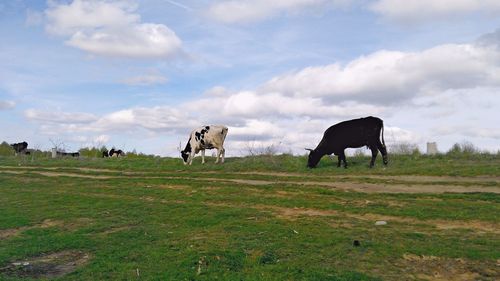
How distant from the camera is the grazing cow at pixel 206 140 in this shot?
2758cm

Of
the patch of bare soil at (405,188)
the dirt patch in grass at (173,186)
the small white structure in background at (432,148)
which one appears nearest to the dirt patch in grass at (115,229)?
the dirt patch in grass at (173,186)

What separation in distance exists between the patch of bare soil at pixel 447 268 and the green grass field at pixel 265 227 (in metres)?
0.01

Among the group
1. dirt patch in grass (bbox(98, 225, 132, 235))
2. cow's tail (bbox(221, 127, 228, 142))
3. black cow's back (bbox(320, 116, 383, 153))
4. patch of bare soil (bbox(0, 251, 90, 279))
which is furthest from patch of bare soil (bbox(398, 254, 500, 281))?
cow's tail (bbox(221, 127, 228, 142))

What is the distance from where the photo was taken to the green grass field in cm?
771

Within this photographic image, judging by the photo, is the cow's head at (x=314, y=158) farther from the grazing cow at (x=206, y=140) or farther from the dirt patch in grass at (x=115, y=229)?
the dirt patch in grass at (x=115, y=229)

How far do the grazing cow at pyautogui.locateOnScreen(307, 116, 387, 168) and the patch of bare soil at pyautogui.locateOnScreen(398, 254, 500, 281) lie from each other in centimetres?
1328

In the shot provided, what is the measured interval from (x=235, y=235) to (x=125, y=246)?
2.08 meters

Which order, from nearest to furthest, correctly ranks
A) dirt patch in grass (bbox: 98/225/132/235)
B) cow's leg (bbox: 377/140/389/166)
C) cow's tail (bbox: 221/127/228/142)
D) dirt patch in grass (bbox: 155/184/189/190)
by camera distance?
1. dirt patch in grass (bbox: 98/225/132/235)
2. dirt patch in grass (bbox: 155/184/189/190)
3. cow's leg (bbox: 377/140/389/166)
4. cow's tail (bbox: 221/127/228/142)

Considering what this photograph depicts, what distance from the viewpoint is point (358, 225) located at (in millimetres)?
10430

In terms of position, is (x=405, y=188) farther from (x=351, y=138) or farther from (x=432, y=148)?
(x=432, y=148)

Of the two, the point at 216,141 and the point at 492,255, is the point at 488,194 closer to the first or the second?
the point at 492,255

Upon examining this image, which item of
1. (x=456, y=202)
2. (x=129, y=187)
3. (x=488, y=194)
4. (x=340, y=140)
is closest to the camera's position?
(x=456, y=202)

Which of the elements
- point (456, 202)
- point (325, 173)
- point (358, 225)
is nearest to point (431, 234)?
point (358, 225)

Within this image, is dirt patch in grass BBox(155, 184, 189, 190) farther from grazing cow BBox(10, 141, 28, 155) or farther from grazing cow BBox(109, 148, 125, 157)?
grazing cow BBox(10, 141, 28, 155)
